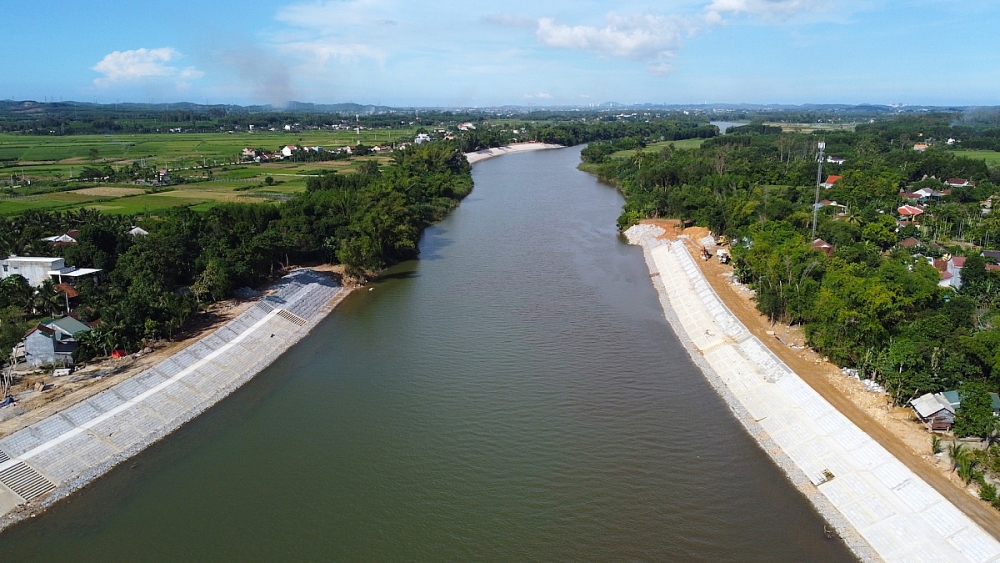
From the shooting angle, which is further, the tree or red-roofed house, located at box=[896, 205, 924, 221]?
red-roofed house, located at box=[896, 205, 924, 221]

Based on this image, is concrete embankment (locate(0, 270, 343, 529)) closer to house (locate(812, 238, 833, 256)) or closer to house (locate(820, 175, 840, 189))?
house (locate(812, 238, 833, 256))

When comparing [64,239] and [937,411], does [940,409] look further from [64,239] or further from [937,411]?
[64,239]

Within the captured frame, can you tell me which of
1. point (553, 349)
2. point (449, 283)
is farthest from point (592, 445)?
point (449, 283)

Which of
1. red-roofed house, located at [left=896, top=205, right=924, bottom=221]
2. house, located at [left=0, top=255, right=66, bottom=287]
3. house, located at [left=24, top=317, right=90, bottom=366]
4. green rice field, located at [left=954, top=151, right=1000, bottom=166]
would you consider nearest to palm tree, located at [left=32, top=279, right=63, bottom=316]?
house, located at [left=0, top=255, right=66, bottom=287]

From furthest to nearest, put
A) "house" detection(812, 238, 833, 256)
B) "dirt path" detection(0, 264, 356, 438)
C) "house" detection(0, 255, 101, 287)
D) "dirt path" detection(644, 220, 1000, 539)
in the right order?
"house" detection(812, 238, 833, 256) → "house" detection(0, 255, 101, 287) → "dirt path" detection(0, 264, 356, 438) → "dirt path" detection(644, 220, 1000, 539)

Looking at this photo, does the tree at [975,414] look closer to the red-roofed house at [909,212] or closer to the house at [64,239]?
the red-roofed house at [909,212]

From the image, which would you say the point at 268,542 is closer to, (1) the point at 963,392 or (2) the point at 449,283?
(1) the point at 963,392
